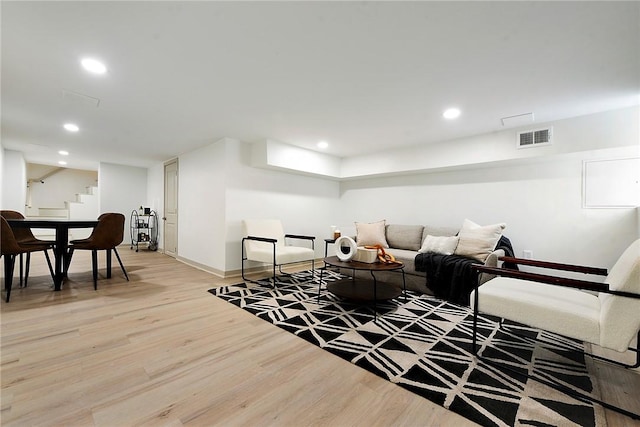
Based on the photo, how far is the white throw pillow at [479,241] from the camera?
10.2 ft

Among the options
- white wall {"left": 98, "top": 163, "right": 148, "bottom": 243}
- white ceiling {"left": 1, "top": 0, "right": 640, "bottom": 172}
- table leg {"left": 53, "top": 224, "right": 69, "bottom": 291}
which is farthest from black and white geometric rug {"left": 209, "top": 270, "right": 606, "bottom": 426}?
white wall {"left": 98, "top": 163, "right": 148, "bottom": 243}

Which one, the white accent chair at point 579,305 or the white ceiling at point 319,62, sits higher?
the white ceiling at point 319,62

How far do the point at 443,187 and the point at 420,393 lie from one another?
352 centimetres

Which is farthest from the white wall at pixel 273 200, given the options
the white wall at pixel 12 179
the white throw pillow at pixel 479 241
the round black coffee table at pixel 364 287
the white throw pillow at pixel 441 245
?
the white wall at pixel 12 179

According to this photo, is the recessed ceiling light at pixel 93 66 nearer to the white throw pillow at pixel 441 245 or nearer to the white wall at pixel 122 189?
the white throw pillow at pixel 441 245

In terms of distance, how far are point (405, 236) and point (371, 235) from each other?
55cm

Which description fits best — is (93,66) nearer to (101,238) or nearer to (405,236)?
(101,238)

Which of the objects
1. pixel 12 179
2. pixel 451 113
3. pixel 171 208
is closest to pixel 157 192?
pixel 171 208

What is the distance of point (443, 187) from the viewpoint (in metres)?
4.27

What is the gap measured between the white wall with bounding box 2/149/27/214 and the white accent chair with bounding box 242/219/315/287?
5.34m

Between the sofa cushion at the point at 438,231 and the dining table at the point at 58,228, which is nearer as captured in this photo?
the dining table at the point at 58,228

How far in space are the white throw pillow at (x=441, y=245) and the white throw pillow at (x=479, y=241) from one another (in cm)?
7

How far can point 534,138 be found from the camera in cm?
312

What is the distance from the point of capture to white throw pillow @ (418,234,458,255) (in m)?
3.41
